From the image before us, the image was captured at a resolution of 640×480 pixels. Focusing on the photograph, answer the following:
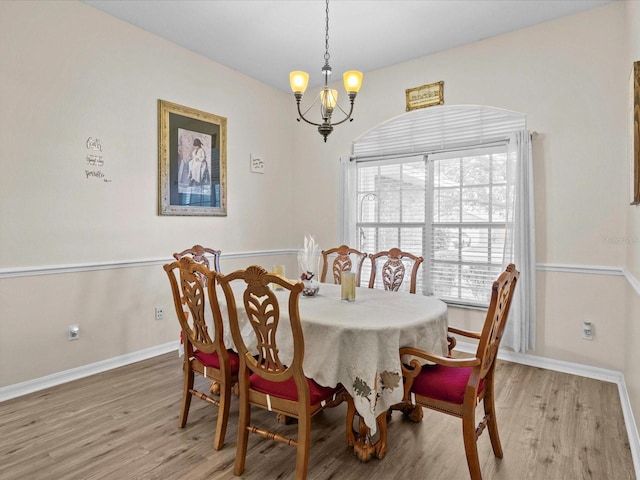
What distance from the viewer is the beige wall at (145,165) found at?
2838 mm

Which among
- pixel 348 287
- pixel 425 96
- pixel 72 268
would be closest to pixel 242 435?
pixel 348 287

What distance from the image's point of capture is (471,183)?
3.75 m

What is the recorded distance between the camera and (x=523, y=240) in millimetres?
3387

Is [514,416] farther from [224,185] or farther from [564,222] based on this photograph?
[224,185]

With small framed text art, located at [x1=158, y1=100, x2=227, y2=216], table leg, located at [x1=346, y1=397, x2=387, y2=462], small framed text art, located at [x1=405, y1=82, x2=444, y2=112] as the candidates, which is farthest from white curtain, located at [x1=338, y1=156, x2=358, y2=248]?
table leg, located at [x1=346, y1=397, x2=387, y2=462]

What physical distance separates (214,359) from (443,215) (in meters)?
2.67

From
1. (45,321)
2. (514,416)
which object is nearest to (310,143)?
(45,321)

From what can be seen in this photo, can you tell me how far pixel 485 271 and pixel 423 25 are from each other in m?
2.27

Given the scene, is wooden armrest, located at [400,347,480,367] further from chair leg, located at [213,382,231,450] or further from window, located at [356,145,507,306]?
window, located at [356,145,507,306]

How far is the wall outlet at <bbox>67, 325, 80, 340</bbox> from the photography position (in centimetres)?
310

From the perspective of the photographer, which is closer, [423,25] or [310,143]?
[423,25]

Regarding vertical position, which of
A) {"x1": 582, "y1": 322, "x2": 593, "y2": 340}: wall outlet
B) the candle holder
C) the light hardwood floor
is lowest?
the light hardwood floor

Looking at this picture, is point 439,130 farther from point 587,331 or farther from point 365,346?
point 365,346

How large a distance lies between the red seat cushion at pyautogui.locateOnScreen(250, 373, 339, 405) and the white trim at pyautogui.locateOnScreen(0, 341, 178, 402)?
6.58 feet
